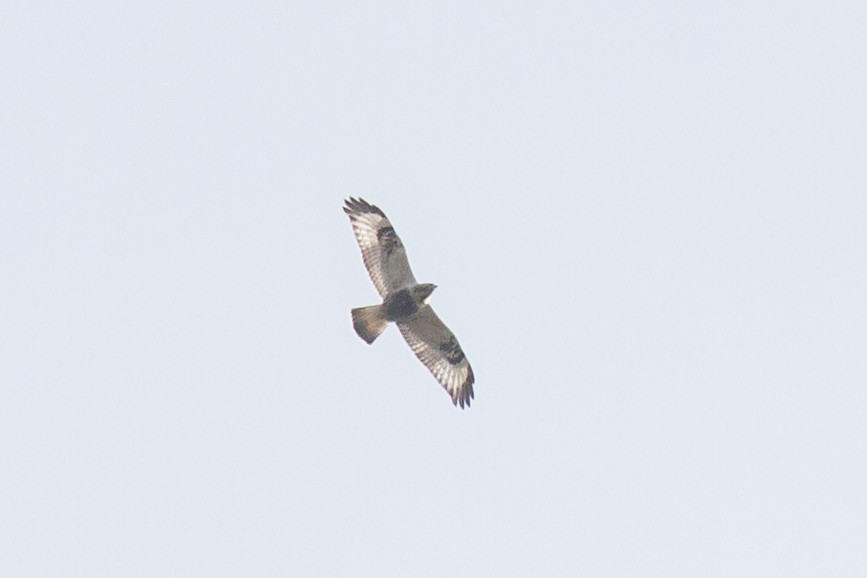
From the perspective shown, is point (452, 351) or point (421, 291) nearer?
point (421, 291)

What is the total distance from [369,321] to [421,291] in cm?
83

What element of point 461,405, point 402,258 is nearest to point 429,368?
point 461,405

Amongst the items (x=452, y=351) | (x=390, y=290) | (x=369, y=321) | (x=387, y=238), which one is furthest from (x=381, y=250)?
(x=452, y=351)

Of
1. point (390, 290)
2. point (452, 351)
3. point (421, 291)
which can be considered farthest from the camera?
point (452, 351)

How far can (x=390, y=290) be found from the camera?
22.1 m

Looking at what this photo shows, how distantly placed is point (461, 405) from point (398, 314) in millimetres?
2017

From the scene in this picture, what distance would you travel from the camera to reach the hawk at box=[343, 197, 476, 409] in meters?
22.0

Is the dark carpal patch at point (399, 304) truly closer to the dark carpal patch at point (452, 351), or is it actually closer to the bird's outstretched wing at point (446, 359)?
the bird's outstretched wing at point (446, 359)

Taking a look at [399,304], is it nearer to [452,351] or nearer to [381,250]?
[381,250]

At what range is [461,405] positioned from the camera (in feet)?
76.6

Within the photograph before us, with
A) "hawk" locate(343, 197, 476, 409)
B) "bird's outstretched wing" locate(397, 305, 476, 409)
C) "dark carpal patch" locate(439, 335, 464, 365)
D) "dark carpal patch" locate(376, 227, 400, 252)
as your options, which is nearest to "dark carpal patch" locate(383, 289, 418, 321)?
"hawk" locate(343, 197, 476, 409)

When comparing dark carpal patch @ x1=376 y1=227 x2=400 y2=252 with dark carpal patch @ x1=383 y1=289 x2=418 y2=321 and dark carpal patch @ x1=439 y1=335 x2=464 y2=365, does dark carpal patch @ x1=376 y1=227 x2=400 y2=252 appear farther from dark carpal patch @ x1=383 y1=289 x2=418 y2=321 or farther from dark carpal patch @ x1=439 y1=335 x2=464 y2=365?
dark carpal patch @ x1=439 y1=335 x2=464 y2=365

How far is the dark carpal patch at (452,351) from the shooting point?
75.9 ft

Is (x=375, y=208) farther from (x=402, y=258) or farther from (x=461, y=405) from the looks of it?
(x=461, y=405)
